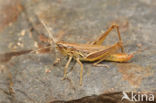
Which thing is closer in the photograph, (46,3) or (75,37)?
(75,37)

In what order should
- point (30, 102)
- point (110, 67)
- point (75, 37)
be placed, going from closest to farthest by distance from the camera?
point (30, 102), point (110, 67), point (75, 37)

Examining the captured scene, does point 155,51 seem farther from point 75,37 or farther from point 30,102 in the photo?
point 30,102

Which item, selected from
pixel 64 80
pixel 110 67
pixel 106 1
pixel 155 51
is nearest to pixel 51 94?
pixel 64 80

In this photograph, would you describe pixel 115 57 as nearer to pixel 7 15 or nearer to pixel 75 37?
pixel 75 37

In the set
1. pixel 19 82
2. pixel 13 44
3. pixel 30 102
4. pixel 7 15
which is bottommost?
pixel 30 102

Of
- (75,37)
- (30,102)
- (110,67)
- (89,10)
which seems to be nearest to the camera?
(30,102)

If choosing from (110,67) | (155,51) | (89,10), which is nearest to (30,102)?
(110,67)

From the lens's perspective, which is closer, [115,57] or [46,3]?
[115,57]

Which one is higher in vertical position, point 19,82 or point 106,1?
point 106,1

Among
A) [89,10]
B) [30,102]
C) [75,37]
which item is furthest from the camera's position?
[89,10]
